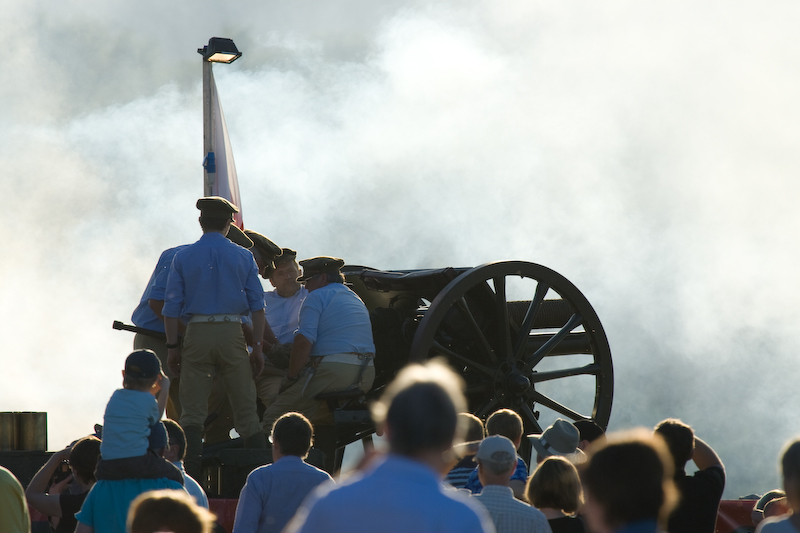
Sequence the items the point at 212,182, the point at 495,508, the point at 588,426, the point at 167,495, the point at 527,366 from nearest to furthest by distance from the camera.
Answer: the point at 167,495
the point at 495,508
the point at 588,426
the point at 527,366
the point at 212,182

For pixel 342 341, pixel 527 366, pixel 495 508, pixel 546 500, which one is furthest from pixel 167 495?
pixel 527 366

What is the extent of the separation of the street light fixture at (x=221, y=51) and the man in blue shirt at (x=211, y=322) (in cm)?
406

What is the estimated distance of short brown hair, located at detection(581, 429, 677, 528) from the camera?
1875 mm

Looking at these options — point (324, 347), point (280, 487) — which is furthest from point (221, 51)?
point (280, 487)

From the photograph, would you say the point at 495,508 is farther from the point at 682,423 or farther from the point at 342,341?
A: the point at 342,341

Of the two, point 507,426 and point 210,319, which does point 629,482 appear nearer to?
point 507,426

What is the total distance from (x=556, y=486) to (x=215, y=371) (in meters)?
2.44

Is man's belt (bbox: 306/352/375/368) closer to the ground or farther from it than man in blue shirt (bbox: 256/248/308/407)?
closer to the ground

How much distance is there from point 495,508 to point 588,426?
5.26 ft

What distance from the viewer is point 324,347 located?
5836 millimetres

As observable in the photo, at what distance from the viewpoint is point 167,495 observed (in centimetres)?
229

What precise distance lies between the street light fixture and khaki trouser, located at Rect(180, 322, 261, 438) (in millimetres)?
4446

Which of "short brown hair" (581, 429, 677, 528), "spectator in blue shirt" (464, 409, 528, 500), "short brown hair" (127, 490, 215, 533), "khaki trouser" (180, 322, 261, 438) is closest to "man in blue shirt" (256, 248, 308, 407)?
"khaki trouser" (180, 322, 261, 438)

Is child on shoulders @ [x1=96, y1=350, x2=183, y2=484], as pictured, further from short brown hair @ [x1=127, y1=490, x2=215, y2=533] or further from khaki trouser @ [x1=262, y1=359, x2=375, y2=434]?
khaki trouser @ [x1=262, y1=359, x2=375, y2=434]
